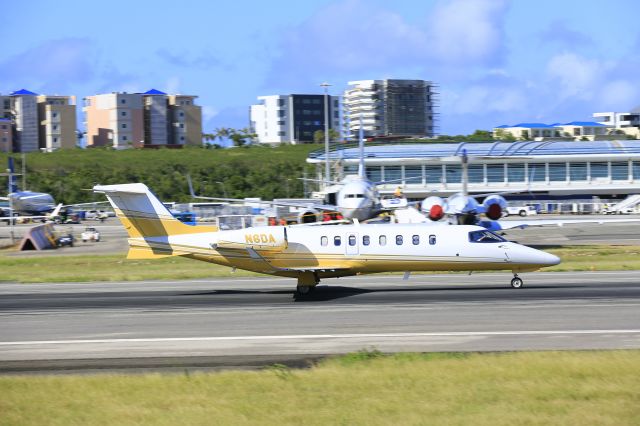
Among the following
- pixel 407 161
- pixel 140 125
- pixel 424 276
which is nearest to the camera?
pixel 424 276

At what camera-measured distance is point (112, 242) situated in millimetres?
57500

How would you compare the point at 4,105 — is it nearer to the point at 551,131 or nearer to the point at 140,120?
the point at 140,120

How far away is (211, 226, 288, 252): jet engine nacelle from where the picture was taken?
25.4m

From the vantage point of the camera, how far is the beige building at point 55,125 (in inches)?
6255

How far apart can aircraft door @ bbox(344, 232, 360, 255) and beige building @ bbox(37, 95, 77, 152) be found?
141 m

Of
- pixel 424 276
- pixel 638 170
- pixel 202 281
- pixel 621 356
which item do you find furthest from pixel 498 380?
pixel 638 170

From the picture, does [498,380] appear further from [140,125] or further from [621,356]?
[140,125]

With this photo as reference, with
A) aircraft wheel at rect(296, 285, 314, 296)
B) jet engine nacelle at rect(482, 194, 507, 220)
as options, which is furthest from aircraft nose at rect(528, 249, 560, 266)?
jet engine nacelle at rect(482, 194, 507, 220)

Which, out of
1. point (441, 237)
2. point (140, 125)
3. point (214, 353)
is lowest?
point (214, 353)

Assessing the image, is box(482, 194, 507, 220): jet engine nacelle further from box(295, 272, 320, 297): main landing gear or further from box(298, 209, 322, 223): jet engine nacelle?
box(295, 272, 320, 297): main landing gear

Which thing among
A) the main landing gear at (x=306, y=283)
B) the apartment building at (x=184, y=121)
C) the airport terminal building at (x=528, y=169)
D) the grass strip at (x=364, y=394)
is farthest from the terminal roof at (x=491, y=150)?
the grass strip at (x=364, y=394)

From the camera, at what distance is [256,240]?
83.6 feet

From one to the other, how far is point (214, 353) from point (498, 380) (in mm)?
5904

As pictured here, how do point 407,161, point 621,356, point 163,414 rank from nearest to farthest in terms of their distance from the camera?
1. point 163,414
2. point 621,356
3. point 407,161
